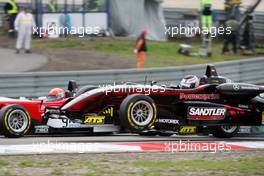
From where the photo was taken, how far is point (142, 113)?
42.3ft

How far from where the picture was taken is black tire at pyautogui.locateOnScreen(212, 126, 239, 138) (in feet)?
47.6

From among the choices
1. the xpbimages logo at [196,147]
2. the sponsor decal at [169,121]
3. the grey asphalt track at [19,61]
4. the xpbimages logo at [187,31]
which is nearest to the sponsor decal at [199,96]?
the sponsor decal at [169,121]

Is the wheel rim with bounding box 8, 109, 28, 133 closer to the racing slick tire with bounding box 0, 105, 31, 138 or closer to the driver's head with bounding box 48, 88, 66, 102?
the racing slick tire with bounding box 0, 105, 31, 138

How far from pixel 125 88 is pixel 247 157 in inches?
99.4

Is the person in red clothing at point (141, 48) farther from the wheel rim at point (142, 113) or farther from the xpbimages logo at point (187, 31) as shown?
the wheel rim at point (142, 113)

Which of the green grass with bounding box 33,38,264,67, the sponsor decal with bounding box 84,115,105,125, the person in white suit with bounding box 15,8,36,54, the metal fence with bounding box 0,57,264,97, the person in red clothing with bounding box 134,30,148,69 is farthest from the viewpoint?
the green grass with bounding box 33,38,264,67

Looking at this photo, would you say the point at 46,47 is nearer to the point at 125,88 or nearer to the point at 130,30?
the point at 130,30

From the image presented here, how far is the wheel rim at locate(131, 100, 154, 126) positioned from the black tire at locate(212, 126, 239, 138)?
1.93 m

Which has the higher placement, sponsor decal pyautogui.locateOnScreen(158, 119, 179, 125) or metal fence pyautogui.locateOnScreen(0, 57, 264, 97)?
metal fence pyautogui.locateOnScreen(0, 57, 264, 97)

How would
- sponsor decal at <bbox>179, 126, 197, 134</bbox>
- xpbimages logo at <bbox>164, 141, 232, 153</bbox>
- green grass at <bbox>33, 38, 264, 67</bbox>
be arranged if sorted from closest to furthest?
xpbimages logo at <bbox>164, 141, 232, 153</bbox> < sponsor decal at <bbox>179, 126, 197, 134</bbox> < green grass at <bbox>33, 38, 264, 67</bbox>

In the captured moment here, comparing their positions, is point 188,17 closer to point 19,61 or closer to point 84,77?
point 19,61

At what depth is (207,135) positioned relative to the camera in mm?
15258

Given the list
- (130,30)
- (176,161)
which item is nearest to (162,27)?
(130,30)

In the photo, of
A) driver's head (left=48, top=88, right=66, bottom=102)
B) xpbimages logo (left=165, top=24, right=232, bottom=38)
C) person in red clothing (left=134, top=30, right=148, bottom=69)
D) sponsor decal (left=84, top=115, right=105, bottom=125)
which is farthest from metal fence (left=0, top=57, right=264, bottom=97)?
xpbimages logo (left=165, top=24, right=232, bottom=38)
